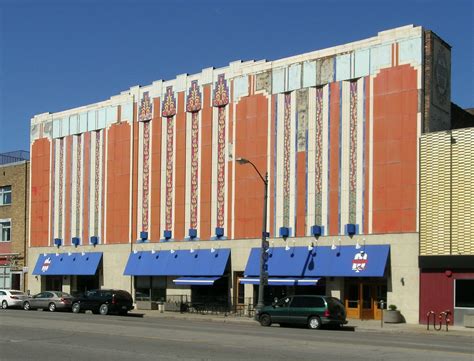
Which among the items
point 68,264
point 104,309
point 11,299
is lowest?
point 11,299

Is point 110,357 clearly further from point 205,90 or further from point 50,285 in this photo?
point 50,285

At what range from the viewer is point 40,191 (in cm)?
5938

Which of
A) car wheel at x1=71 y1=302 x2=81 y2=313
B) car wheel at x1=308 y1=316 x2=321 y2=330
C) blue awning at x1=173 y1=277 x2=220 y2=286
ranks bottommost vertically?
car wheel at x1=71 y1=302 x2=81 y2=313

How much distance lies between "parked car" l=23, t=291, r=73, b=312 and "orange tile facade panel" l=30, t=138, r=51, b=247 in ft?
38.0

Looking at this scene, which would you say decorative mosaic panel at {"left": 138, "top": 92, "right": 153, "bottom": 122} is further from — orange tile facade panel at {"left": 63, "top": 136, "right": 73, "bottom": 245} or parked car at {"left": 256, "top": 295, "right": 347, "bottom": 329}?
parked car at {"left": 256, "top": 295, "right": 347, "bottom": 329}

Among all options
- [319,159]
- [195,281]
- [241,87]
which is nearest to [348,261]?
[319,159]

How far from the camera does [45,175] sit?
194 feet

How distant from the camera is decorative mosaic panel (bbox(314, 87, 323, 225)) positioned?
40.9 m

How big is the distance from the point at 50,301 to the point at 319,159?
62.2ft

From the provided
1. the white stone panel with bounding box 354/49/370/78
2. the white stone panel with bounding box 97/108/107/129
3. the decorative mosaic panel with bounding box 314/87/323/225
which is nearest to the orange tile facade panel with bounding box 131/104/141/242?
the white stone panel with bounding box 97/108/107/129

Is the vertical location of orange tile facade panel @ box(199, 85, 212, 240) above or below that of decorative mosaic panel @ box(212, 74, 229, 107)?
below

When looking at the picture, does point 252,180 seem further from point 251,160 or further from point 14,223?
point 14,223

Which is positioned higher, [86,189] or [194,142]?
[194,142]

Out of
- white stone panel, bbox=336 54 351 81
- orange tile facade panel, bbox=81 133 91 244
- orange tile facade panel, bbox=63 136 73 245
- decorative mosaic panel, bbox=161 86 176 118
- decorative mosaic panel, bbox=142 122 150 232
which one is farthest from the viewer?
orange tile facade panel, bbox=63 136 73 245
